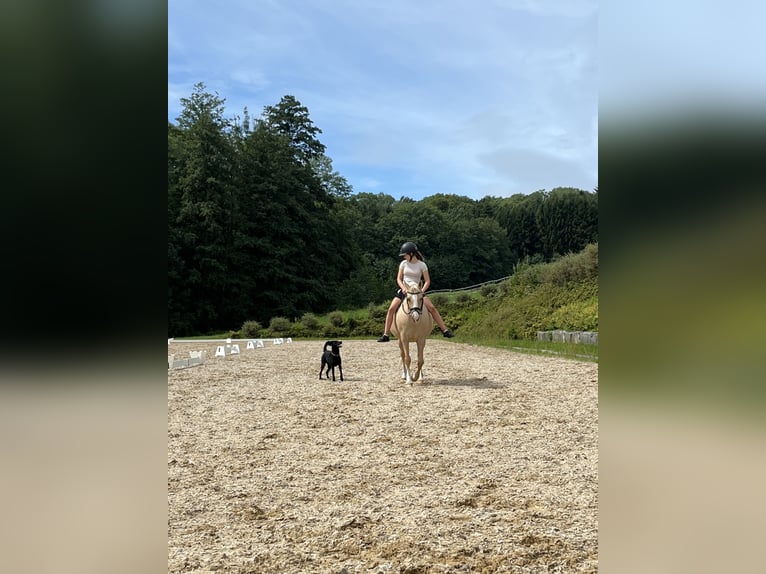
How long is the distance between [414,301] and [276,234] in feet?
92.9

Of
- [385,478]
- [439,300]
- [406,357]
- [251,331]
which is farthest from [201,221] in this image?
[385,478]

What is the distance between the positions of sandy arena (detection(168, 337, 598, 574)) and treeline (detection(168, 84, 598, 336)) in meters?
21.6

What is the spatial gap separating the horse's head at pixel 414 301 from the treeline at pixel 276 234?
834 inches

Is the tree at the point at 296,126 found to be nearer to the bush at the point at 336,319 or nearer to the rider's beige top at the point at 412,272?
the bush at the point at 336,319

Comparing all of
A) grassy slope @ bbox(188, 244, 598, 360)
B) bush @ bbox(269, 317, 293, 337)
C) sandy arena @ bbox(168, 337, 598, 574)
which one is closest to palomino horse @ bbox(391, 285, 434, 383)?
sandy arena @ bbox(168, 337, 598, 574)

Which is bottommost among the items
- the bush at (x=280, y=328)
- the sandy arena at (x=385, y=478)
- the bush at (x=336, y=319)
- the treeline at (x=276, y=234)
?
the sandy arena at (x=385, y=478)

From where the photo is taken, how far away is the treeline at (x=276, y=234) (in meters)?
31.8

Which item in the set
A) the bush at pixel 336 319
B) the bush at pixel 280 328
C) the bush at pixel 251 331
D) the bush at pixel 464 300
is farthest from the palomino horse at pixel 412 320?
the bush at pixel 251 331

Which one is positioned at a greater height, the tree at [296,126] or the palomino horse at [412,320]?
the tree at [296,126]

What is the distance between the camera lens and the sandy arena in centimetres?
296

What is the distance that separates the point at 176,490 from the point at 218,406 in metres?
3.57

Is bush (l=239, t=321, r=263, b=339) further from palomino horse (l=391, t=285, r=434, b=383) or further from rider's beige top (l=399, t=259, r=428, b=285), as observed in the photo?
rider's beige top (l=399, t=259, r=428, b=285)
